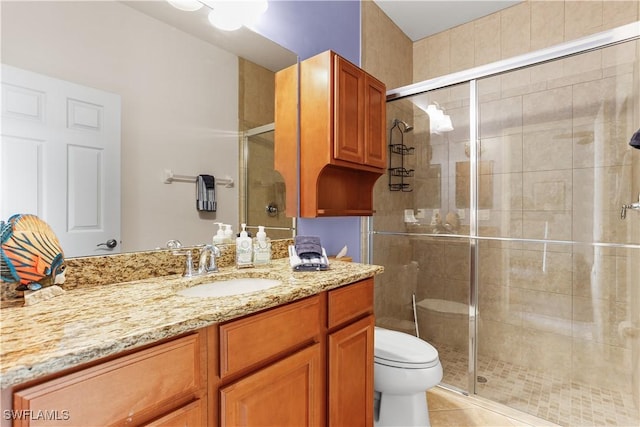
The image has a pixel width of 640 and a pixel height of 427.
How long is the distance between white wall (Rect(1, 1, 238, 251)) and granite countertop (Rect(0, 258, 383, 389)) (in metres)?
0.27

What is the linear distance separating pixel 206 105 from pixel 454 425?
6.91 feet

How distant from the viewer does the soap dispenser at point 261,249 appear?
4.91ft

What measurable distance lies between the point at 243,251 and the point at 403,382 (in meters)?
1.00

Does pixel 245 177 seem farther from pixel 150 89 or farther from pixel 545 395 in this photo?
pixel 545 395

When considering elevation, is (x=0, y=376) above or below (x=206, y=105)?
below

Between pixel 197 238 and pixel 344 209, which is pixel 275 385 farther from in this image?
pixel 344 209

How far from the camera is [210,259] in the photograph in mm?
1344

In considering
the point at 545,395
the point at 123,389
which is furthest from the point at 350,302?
the point at 545,395

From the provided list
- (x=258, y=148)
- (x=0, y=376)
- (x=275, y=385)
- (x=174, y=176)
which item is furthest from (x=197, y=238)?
(x=0, y=376)

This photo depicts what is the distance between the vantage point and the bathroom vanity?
594 mm

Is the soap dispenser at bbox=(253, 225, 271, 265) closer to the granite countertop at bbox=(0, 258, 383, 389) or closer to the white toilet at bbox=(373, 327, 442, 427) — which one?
the granite countertop at bbox=(0, 258, 383, 389)

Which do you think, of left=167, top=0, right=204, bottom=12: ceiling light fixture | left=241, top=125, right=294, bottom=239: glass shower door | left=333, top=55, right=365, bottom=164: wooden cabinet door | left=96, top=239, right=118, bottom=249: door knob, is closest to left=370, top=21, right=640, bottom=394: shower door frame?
left=333, top=55, right=365, bottom=164: wooden cabinet door

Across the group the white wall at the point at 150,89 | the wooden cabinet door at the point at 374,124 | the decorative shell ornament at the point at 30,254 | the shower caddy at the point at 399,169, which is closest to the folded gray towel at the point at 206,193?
the white wall at the point at 150,89

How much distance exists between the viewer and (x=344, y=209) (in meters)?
1.98
